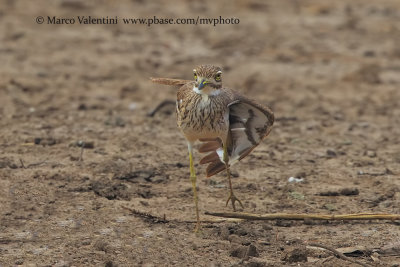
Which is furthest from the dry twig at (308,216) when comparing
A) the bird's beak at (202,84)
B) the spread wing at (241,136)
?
the bird's beak at (202,84)

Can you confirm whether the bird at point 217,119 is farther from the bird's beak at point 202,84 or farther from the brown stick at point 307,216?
the brown stick at point 307,216

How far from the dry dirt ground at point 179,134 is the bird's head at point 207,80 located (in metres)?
1.03

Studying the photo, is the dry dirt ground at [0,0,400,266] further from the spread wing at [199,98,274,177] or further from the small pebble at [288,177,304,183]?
the spread wing at [199,98,274,177]

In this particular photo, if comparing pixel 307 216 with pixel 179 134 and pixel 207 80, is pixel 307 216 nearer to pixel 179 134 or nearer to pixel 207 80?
pixel 207 80

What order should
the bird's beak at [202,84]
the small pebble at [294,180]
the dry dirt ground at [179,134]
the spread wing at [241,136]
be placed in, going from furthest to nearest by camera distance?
1. the small pebble at [294,180]
2. the spread wing at [241,136]
3. the bird's beak at [202,84]
4. the dry dirt ground at [179,134]

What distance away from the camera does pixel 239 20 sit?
12.5 m

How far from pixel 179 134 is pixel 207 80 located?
7.29ft

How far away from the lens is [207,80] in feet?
19.4

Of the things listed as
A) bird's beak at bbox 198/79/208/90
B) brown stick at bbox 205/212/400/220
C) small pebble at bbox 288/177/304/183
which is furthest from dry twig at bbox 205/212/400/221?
bird's beak at bbox 198/79/208/90

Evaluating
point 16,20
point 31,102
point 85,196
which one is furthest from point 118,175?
point 16,20

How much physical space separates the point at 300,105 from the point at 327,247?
406 centimetres

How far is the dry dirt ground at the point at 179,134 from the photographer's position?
559 cm

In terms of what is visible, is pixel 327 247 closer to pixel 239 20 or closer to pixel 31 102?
pixel 31 102

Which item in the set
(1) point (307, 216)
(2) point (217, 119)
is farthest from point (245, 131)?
(1) point (307, 216)
